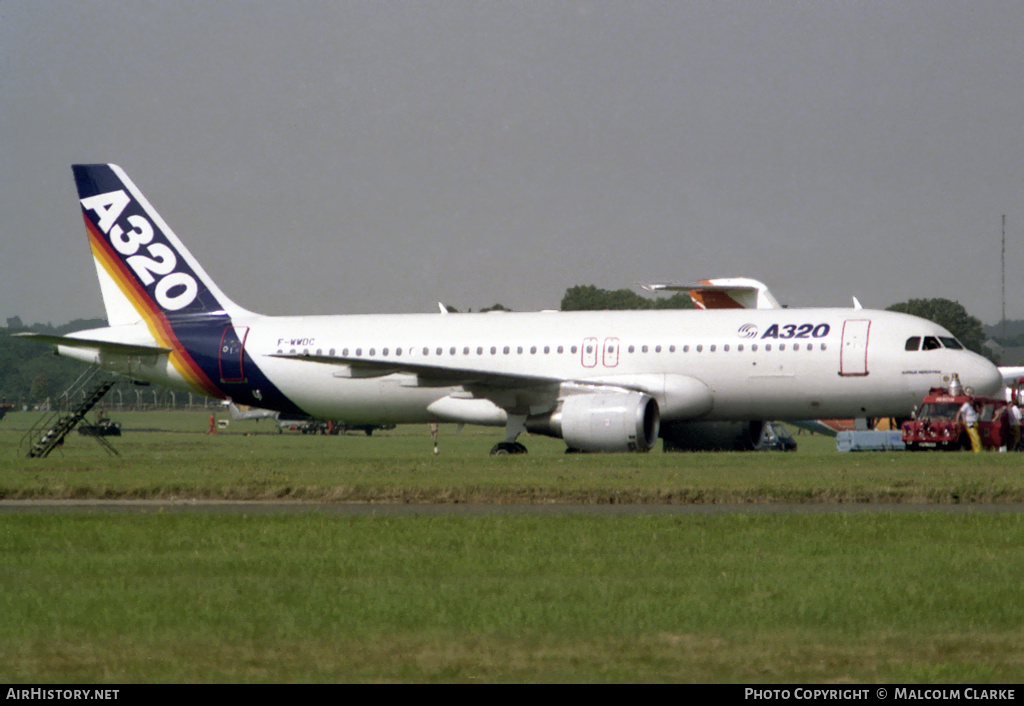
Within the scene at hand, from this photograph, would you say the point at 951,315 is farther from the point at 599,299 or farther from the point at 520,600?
the point at 520,600

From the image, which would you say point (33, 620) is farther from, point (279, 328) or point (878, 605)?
point (279, 328)

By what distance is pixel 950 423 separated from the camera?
97.7ft

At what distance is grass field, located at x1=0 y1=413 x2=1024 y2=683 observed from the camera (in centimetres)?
786

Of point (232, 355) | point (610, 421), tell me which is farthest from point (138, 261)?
point (610, 421)

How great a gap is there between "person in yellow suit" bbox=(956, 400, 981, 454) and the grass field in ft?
38.2

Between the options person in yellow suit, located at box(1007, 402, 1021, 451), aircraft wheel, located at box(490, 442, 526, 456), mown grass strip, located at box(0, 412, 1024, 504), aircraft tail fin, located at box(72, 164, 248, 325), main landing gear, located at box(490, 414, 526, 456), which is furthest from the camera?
aircraft tail fin, located at box(72, 164, 248, 325)

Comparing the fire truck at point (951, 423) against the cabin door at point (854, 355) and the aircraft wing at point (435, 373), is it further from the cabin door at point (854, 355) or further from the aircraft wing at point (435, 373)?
the aircraft wing at point (435, 373)

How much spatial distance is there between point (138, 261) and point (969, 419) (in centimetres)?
2273

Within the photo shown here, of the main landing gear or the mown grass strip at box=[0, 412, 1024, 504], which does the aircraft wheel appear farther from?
the mown grass strip at box=[0, 412, 1024, 504]

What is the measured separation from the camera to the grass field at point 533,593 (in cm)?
786

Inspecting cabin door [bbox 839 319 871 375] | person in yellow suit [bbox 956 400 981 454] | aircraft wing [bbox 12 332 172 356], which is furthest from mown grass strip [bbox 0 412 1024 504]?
aircraft wing [bbox 12 332 172 356]

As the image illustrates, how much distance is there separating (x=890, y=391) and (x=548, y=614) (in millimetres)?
23467

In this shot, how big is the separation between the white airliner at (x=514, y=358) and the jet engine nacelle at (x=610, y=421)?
0.12 feet
